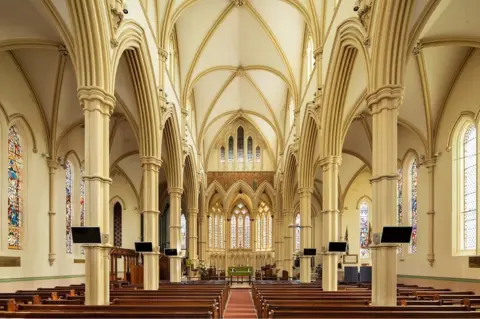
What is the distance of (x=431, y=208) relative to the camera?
734 inches

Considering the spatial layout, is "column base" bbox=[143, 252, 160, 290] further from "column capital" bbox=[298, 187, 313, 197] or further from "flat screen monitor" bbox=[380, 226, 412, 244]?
"flat screen monitor" bbox=[380, 226, 412, 244]

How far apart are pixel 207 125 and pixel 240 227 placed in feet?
35.6

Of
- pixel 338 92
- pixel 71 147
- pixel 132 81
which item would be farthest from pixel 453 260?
pixel 71 147

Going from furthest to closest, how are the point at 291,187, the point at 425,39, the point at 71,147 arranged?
the point at 291,187, the point at 71,147, the point at 425,39

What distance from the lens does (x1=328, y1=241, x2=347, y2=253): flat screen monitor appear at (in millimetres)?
16094

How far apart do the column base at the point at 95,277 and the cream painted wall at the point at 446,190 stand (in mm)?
11249

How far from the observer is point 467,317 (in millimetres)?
7324

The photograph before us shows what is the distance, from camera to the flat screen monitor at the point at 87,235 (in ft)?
35.0

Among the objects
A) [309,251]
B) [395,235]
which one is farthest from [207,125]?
[395,235]

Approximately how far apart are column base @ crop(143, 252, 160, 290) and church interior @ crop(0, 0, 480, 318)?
0.20 feet

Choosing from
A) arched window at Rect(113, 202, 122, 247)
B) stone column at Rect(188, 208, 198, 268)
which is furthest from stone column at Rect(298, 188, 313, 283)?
arched window at Rect(113, 202, 122, 247)

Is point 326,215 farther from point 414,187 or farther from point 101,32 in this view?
point 101,32

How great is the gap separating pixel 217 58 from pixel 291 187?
935 cm

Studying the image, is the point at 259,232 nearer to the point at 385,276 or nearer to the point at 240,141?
the point at 240,141
